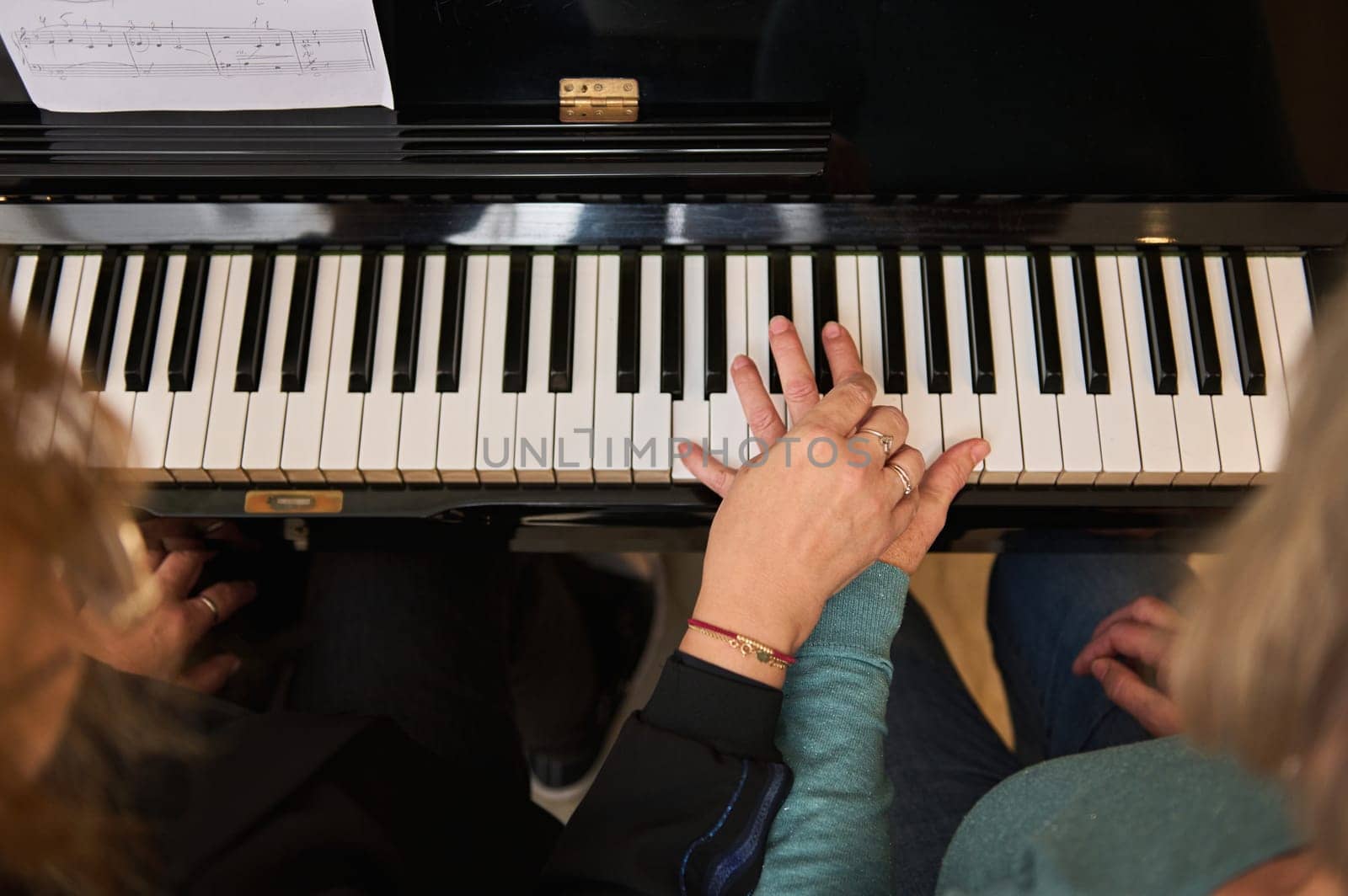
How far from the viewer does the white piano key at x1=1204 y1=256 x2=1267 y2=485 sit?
1018 mm

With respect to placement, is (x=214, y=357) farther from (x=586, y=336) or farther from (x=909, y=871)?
(x=909, y=871)

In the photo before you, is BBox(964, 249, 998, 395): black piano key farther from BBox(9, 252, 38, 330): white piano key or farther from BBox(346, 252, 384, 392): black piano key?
BBox(9, 252, 38, 330): white piano key

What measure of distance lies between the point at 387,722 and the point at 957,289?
82 cm

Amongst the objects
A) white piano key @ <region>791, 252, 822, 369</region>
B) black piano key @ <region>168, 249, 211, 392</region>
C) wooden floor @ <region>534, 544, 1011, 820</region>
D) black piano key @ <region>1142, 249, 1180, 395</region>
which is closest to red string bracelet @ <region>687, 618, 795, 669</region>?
white piano key @ <region>791, 252, 822, 369</region>

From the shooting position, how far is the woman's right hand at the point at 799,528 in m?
0.94

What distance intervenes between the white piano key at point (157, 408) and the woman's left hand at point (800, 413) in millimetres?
589

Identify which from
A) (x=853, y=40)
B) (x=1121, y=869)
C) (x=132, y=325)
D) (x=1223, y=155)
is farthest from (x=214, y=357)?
(x=1223, y=155)

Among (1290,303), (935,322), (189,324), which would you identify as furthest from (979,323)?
(189,324)

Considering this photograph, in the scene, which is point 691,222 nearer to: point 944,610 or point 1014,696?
point 1014,696

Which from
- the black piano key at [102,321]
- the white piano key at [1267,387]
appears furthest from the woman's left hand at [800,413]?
the black piano key at [102,321]

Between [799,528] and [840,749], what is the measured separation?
0.77 ft

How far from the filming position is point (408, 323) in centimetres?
106

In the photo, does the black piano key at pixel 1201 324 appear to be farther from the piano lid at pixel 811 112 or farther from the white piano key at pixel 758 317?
the white piano key at pixel 758 317

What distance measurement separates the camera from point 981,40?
1027mm
